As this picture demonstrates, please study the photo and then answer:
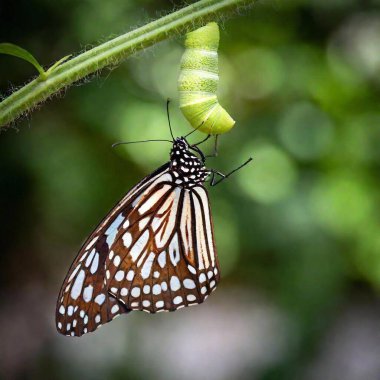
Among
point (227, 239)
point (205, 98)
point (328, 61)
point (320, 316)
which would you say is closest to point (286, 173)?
point (227, 239)

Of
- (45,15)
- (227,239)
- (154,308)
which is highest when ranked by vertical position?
(45,15)

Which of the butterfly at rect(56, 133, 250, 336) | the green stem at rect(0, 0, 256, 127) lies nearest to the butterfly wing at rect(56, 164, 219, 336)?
the butterfly at rect(56, 133, 250, 336)

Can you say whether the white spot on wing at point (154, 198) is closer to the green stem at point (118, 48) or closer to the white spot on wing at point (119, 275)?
the white spot on wing at point (119, 275)

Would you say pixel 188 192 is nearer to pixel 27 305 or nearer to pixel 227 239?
pixel 227 239

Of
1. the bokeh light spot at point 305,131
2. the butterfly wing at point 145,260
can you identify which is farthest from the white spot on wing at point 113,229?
the bokeh light spot at point 305,131

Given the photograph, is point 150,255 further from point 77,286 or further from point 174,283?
point 77,286

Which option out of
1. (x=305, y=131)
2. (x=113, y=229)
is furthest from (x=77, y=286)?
(x=305, y=131)

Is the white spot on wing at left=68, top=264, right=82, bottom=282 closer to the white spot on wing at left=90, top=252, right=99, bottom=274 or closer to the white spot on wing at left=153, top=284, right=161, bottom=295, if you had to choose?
the white spot on wing at left=90, top=252, right=99, bottom=274
